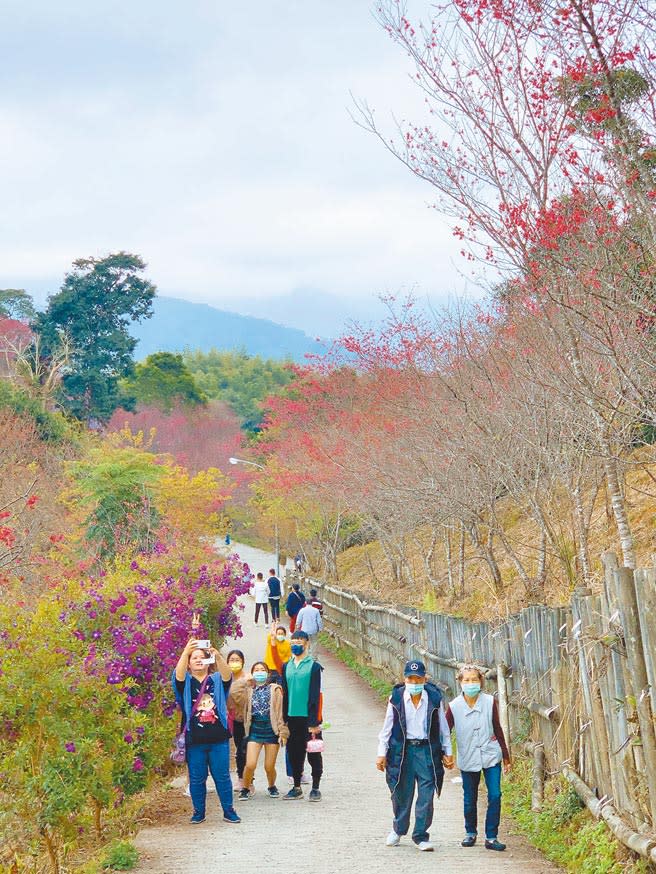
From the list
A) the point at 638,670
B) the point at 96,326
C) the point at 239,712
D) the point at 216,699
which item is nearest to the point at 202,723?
the point at 216,699

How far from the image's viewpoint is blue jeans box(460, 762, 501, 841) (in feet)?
27.2

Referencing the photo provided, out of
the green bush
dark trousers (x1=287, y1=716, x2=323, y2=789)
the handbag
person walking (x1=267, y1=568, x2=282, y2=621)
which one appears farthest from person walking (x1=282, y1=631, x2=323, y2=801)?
person walking (x1=267, y1=568, x2=282, y2=621)

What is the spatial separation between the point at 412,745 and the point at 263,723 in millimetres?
2245

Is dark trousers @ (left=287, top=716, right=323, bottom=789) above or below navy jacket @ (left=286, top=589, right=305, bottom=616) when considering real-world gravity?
below

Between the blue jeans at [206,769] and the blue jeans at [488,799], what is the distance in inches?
78.3

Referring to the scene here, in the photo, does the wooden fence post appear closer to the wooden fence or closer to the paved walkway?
the wooden fence

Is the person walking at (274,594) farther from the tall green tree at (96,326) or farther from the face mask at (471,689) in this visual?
the tall green tree at (96,326)

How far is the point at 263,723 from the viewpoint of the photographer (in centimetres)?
1022

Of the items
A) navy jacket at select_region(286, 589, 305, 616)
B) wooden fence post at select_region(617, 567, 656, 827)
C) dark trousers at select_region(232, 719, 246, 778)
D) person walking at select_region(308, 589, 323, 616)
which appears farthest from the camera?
navy jacket at select_region(286, 589, 305, 616)

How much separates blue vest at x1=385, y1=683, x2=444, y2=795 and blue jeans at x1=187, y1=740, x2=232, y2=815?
1.48 metres

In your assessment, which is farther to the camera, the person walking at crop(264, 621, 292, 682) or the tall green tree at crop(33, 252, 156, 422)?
the tall green tree at crop(33, 252, 156, 422)

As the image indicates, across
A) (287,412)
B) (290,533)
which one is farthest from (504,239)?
(290,533)

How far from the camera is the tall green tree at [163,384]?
247 feet

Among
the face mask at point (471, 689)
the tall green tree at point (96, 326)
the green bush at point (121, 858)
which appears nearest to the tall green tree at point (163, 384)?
the tall green tree at point (96, 326)
